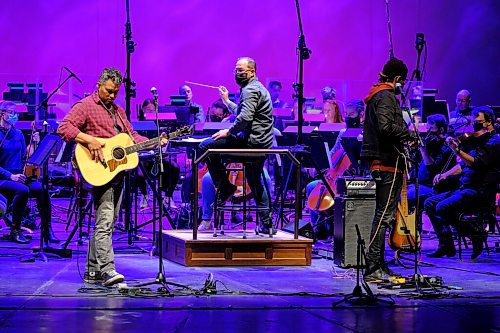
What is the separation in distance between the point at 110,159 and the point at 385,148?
250cm

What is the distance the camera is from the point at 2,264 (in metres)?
9.37

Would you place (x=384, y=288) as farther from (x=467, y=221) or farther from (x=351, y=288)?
(x=467, y=221)

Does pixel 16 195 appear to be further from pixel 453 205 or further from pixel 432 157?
pixel 453 205

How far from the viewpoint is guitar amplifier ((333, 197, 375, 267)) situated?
30.7 ft

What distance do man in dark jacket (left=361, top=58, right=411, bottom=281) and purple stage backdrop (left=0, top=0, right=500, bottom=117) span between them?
8518mm

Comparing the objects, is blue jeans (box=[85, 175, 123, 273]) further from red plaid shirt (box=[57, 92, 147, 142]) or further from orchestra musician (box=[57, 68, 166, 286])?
red plaid shirt (box=[57, 92, 147, 142])

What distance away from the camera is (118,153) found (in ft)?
26.5

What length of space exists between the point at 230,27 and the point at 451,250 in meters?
8.89

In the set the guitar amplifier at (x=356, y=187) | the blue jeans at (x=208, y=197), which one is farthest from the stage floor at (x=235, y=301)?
the blue jeans at (x=208, y=197)

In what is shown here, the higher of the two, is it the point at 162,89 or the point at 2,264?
the point at 162,89

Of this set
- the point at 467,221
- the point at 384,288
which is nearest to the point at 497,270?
the point at 467,221

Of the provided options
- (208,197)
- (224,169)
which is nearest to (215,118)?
(208,197)

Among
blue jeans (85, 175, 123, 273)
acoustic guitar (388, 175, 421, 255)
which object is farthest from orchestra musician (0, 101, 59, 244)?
acoustic guitar (388, 175, 421, 255)

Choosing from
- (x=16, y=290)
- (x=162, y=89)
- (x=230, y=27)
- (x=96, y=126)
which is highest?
(x=230, y=27)
